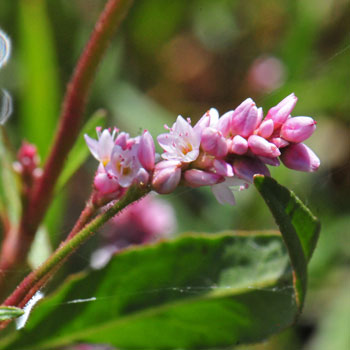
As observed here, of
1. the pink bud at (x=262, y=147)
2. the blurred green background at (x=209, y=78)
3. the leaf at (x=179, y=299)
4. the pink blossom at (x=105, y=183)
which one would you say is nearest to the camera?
the pink bud at (x=262, y=147)

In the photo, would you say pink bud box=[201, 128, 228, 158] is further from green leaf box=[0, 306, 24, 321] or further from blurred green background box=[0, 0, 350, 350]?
blurred green background box=[0, 0, 350, 350]

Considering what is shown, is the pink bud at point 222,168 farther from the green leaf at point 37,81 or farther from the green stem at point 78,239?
the green leaf at point 37,81

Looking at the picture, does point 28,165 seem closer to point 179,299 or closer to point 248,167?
point 179,299

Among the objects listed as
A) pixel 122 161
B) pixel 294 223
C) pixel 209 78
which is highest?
pixel 122 161

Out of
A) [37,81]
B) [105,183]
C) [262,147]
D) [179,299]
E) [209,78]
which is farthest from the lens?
[209,78]

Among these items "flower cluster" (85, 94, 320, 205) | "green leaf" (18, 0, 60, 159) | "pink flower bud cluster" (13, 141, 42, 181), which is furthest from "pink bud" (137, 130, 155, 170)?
"green leaf" (18, 0, 60, 159)

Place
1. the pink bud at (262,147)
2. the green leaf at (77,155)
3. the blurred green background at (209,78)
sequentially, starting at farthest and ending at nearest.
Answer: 1. the blurred green background at (209,78)
2. the green leaf at (77,155)
3. the pink bud at (262,147)

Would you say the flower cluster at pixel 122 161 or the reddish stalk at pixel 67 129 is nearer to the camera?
the flower cluster at pixel 122 161

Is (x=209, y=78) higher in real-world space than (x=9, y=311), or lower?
lower

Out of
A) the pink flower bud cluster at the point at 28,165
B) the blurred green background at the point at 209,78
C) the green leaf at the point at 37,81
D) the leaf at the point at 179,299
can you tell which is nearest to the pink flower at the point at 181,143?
the leaf at the point at 179,299

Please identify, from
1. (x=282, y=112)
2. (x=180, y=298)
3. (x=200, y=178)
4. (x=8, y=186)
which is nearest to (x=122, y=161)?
(x=200, y=178)
